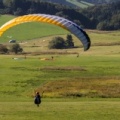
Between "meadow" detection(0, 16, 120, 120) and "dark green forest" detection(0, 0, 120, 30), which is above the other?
"dark green forest" detection(0, 0, 120, 30)

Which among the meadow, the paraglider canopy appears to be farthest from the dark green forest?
the paraglider canopy

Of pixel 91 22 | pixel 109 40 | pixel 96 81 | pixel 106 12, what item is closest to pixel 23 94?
pixel 96 81

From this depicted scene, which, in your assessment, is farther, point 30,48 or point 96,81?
point 30,48

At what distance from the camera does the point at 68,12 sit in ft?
514

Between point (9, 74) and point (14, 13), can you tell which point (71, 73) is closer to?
point (9, 74)

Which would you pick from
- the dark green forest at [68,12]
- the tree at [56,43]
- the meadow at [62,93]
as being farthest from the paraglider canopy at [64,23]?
the dark green forest at [68,12]

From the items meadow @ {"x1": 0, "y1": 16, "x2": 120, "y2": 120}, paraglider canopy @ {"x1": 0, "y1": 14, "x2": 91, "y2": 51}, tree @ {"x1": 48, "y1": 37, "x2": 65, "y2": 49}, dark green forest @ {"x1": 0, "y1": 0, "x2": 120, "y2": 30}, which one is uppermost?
dark green forest @ {"x1": 0, "y1": 0, "x2": 120, "y2": 30}

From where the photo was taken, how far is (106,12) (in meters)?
187

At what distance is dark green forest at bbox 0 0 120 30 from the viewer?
147m

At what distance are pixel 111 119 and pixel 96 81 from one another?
62.6ft

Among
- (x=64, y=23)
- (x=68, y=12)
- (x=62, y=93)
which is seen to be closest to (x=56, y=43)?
(x=68, y=12)

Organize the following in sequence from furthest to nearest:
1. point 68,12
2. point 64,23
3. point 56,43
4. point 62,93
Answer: point 68,12
point 56,43
point 62,93
point 64,23

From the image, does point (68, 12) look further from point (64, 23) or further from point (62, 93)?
point (64, 23)

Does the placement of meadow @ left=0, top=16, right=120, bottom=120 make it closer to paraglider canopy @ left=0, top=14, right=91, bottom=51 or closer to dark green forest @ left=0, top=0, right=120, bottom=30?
paraglider canopy @ left=0, top=14, right=91, bottom=51
